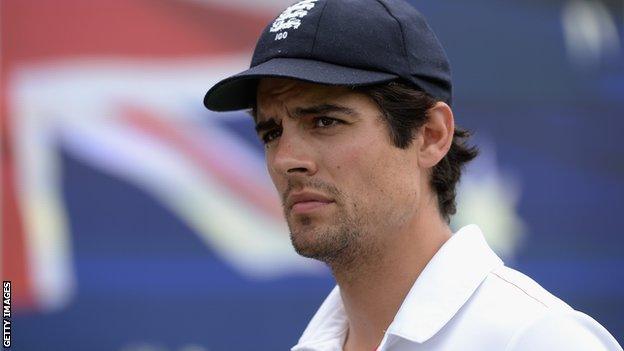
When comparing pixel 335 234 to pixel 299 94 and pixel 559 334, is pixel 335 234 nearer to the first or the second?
pixel 299 94

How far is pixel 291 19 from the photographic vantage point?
1825 mm

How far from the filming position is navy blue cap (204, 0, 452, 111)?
1.74 metres

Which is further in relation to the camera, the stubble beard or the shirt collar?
the stubble beard

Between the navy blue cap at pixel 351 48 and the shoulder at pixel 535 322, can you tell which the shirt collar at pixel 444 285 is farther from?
the navy blue cap at pixel 351 48

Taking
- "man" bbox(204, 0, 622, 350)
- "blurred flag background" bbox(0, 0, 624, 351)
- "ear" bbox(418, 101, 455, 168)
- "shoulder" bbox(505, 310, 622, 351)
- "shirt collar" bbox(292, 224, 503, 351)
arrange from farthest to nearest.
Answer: "blurred flag background" bbox(0, 0, 624, 351) < "ear" bbox(418, 101, 455, 168) < "man" bbox(204, 0, 622, 350) < "shirt collar" bbox(292, 224, 503, 351) < "shoulder" bbox(505, 310, 622, 351)

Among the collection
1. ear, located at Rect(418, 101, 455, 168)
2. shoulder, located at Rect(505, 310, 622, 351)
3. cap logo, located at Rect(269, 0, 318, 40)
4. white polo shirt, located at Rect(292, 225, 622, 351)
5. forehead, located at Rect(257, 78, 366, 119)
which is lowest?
shoulder, located at Rect(505, 310, 622, 351)

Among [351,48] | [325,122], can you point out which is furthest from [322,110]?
[351,48]

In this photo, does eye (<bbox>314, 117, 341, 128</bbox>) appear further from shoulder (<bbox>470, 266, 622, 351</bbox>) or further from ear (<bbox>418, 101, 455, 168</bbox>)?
shoulder (<bbox>470, 266, 622, 351</bbox>)

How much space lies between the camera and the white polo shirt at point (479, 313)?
153 centimetres

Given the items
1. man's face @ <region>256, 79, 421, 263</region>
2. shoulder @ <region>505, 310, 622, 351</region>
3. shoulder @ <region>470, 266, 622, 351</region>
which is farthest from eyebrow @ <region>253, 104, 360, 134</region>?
shoulder @ <region>505, 310, 622, 351</region>

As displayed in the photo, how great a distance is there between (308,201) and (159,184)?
184 cm

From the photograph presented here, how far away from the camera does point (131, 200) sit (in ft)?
11.6

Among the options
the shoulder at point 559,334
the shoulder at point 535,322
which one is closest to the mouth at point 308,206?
the shoulder at point 535,322

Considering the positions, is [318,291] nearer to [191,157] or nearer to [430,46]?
[191,157]
